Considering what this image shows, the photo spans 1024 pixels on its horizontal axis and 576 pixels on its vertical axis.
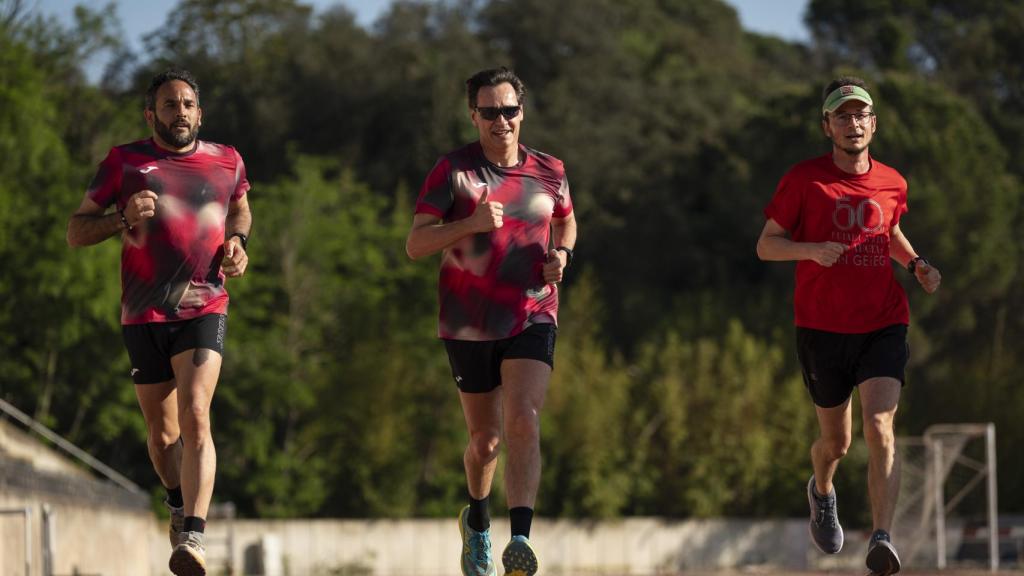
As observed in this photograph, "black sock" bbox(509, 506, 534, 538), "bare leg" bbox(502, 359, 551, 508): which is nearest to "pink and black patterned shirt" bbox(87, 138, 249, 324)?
"bare leg" bbox(502, 359, 551, 508)

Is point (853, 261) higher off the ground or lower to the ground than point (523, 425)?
higher

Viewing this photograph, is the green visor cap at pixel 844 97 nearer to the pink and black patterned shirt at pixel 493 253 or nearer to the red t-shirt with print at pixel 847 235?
the red t-shirt with print at pixel 847 235

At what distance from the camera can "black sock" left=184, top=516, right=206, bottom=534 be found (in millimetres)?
9916

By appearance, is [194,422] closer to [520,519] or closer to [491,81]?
[520,519]

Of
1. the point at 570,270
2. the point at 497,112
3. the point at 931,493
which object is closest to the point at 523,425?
the point at 497,112

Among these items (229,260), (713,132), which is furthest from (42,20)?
(229,260)

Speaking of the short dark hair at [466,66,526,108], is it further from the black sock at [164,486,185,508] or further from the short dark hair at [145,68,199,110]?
the black sock at [164,486,185,508]

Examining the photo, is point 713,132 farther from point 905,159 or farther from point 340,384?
point 340,384

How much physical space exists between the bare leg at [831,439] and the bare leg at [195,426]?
3.67 metres

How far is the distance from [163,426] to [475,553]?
1901mm

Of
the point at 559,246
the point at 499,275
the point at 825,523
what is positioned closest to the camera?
the point at 499,275

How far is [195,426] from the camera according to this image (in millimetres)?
10172

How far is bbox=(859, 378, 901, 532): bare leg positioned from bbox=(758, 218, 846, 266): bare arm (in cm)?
84

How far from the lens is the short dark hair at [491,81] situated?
34.4 feet
